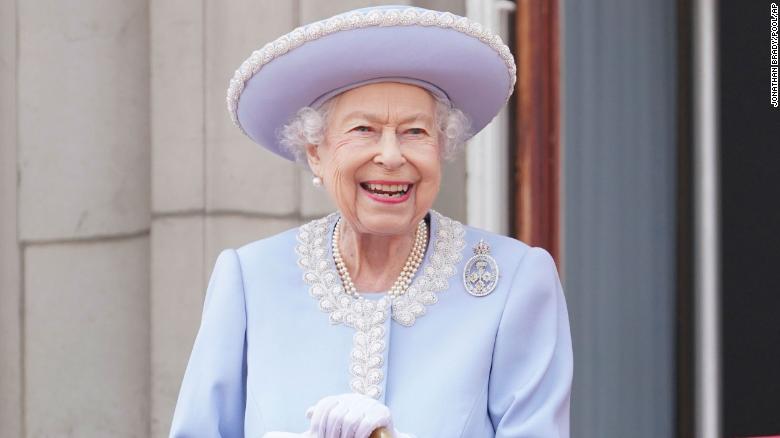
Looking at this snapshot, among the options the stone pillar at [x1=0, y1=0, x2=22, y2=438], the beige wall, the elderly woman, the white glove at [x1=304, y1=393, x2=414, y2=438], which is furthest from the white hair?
the stone pillar at [x1=0, y1=0, x2=22, y2=438]

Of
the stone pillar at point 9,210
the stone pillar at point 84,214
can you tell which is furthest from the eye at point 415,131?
the stone pillar at point 9,210

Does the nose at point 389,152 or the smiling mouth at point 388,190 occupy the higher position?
the nose at point 389,152

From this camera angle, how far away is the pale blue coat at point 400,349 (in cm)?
310

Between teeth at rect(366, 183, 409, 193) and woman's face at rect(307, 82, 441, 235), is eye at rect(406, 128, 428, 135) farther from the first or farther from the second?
teeth at rect(366, 183, 409, 193)

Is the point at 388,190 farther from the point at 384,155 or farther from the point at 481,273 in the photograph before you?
the point at 481,273

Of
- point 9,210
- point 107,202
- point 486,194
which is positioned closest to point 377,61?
point 486,194

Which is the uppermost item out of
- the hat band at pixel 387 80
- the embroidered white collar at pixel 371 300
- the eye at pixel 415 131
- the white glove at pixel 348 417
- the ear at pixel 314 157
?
the hat band at pixel 387 80

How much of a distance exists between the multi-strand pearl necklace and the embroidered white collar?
0.01 meters

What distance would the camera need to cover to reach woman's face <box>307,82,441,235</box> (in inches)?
122

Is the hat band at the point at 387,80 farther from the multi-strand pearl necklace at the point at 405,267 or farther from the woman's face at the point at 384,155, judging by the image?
the multi-strand pearl necklace at the point at 405,267

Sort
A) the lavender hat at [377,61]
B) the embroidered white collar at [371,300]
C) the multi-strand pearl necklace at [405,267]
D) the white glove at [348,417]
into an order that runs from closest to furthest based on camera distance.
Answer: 1. the white glove at [348,417]
2. the lavender hat at [377,61]
3. the embroidered white collar at [371,300]
4. the multi-strand pearl necklace at [405,267]

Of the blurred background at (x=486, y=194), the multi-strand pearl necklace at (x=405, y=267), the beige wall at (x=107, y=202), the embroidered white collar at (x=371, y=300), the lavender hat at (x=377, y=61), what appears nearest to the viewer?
the lavender hat at (x=377, y=61)

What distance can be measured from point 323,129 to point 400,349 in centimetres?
50

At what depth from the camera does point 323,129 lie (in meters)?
3.20
